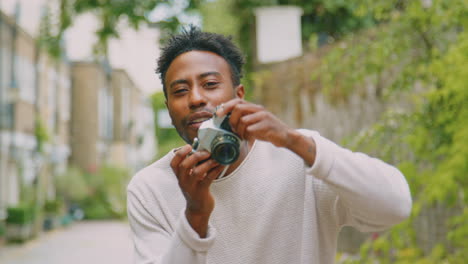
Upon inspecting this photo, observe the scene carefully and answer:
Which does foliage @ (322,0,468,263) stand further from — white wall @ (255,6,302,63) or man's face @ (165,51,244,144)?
white wall @ (255,6,302,63)

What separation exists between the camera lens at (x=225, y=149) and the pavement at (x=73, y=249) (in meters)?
10.4

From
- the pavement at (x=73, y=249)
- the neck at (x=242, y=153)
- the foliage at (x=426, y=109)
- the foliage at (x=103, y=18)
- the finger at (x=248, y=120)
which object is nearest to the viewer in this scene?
the finger at (x=248, y=120)

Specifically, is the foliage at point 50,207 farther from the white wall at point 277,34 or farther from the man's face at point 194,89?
the man's face at point 194,89

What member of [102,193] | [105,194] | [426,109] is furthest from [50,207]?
[426,109]

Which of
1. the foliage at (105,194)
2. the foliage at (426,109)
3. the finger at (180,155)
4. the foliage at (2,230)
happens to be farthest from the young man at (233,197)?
the foliage at (105,194)

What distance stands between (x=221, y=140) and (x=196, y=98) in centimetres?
35

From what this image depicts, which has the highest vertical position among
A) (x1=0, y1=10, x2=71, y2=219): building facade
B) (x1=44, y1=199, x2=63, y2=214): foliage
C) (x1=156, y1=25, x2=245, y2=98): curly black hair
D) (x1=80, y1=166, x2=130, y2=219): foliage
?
(x1=156, y1=25, x2=245, y2=98): curly black hair

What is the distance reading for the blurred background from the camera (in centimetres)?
314

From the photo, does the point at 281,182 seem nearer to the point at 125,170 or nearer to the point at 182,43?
the point at 182,43

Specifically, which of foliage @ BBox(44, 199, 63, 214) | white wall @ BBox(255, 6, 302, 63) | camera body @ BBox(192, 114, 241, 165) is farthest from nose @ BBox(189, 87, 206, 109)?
foliage @ BBox(44, 199, 63, 214)

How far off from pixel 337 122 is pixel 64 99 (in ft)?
81.9

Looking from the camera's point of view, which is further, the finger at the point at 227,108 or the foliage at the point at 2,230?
the foliage at the point at 2,230

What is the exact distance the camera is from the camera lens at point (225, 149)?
A: 152cm

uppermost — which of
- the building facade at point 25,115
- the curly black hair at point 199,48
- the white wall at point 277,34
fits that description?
the white wall at point 277,34
